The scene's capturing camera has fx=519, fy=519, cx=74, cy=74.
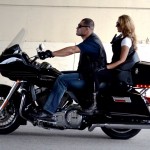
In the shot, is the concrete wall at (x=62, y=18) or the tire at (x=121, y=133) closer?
the tire at (x=121, y=133)

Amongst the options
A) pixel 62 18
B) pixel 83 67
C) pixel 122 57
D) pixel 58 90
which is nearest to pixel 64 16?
pixel 62 18

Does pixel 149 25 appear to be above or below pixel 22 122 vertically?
above

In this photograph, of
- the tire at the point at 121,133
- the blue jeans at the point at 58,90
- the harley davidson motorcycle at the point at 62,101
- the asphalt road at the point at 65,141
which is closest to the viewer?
the asphalt road at the point at 65,141

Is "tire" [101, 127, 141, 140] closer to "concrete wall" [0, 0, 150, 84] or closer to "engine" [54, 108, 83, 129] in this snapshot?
"engine" [54, 108, 83, 129]

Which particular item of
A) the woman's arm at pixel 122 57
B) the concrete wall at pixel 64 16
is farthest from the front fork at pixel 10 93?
the concrete wall at pixel 64 16

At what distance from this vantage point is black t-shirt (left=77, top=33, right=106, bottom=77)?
704cm

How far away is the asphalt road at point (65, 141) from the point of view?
667 centimetres

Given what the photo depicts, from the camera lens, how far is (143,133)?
8328mm

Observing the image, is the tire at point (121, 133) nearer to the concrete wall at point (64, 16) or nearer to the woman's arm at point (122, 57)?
the woman's arm at point (122, 57)

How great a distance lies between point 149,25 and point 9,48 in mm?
8539

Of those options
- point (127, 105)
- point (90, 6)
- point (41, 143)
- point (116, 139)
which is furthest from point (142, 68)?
point (90, 6)

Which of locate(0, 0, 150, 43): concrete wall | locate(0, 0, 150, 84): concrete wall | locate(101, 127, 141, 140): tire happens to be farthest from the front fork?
locate(0, 0, 150, 43): concrete wall

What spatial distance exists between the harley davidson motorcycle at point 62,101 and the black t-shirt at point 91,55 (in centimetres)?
31

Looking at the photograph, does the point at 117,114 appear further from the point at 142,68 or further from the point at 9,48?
the point at 9,48
